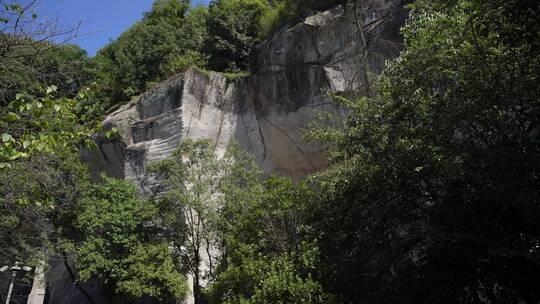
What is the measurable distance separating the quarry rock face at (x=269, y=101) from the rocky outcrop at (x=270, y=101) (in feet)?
0.11

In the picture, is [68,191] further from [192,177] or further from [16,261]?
[192,177]

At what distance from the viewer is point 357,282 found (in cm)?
841

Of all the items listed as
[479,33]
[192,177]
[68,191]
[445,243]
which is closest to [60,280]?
[68,191]

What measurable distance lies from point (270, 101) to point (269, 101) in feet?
0.12

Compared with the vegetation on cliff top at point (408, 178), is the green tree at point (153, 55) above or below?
above

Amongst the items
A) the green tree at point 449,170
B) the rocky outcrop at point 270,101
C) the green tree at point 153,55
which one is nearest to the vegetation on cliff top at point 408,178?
the green tree at point 449,170

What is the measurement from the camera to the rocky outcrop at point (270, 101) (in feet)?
52.5

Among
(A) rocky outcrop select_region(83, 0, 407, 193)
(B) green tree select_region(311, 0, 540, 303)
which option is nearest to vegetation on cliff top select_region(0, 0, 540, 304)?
(B) green tree select_region(311, 0, 540, 303)

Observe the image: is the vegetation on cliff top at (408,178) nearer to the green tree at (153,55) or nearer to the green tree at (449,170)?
the green tree at (449,170)

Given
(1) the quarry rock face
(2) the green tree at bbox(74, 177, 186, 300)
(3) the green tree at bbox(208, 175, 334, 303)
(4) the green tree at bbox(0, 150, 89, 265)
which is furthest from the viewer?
(1) the quarry rock face

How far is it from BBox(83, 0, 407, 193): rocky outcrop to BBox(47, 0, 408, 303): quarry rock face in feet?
0.11

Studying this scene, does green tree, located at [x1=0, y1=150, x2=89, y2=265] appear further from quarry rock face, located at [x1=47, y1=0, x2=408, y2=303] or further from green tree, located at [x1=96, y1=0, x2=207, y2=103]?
green tree, located at [x1=96, y1=0, x2=207, y2=103]

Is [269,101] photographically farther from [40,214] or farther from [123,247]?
[40,214]

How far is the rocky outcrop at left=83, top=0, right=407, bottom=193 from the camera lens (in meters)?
16.0
